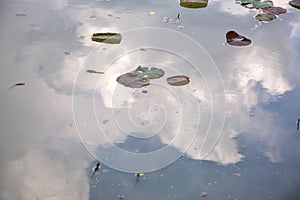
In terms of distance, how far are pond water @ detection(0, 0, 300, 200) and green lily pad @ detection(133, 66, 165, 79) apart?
38 millimetres

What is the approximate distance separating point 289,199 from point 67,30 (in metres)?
1.82

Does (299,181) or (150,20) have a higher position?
(150,20)

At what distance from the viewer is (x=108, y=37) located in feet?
8.64

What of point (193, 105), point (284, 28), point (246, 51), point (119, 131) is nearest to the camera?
point (119, 131)

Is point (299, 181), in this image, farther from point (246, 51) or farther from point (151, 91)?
point (246, 51)

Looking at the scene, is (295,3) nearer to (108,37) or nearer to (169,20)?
(169,20)

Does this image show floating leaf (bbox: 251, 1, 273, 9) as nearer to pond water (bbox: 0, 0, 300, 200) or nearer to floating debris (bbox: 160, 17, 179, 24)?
pond water (bbox: 0, 0, 300, 200)

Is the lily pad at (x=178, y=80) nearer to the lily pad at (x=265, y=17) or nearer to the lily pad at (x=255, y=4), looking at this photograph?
the lily pad at (x=265, y=17)

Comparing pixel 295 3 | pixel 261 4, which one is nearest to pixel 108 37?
pixel 261 4

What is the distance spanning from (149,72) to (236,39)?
0.74 metres

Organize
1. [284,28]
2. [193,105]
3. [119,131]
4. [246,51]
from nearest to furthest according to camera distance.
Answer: [119,131] → [193,105] → [246,51] → [284,28]

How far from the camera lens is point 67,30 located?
2.71 m

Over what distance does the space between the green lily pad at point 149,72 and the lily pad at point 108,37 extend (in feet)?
1.21

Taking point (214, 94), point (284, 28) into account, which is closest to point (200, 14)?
point (284, 28)
